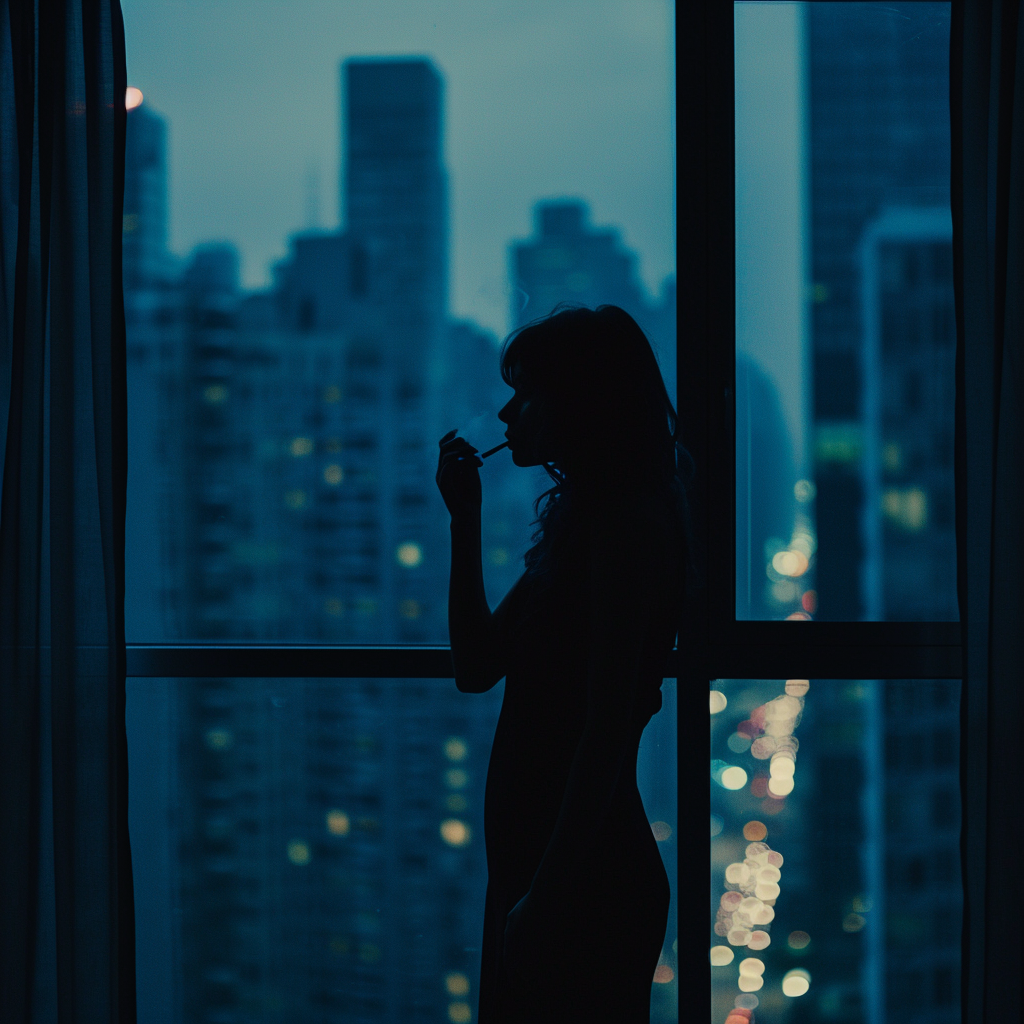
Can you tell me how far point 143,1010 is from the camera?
1730 millimetres

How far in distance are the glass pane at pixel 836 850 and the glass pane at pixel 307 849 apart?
0.73 feet

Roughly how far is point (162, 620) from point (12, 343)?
621 millimetres

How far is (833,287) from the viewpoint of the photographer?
174 cm

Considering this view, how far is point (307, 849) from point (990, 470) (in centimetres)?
159

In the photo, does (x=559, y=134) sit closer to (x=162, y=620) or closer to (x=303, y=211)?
(x=303, y=211)

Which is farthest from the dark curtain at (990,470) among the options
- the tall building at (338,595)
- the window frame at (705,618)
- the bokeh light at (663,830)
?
the tall building at (338,595)

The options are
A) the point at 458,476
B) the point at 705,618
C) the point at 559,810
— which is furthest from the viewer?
the point at 705,618

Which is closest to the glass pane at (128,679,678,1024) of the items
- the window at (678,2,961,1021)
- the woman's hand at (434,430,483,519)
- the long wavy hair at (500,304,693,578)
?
the window at (678,2,961,1021)

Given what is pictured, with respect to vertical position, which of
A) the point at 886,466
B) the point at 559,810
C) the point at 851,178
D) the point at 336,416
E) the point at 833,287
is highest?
the point at 851,178

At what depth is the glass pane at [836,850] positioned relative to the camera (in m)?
1.71

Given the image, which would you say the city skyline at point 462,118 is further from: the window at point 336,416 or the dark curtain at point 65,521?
the dark curtain at point 65,521

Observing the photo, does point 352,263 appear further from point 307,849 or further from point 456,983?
point 456,983

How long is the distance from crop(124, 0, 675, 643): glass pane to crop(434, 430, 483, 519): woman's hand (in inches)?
15.4

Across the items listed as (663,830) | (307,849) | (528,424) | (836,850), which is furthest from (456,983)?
(528,424)
